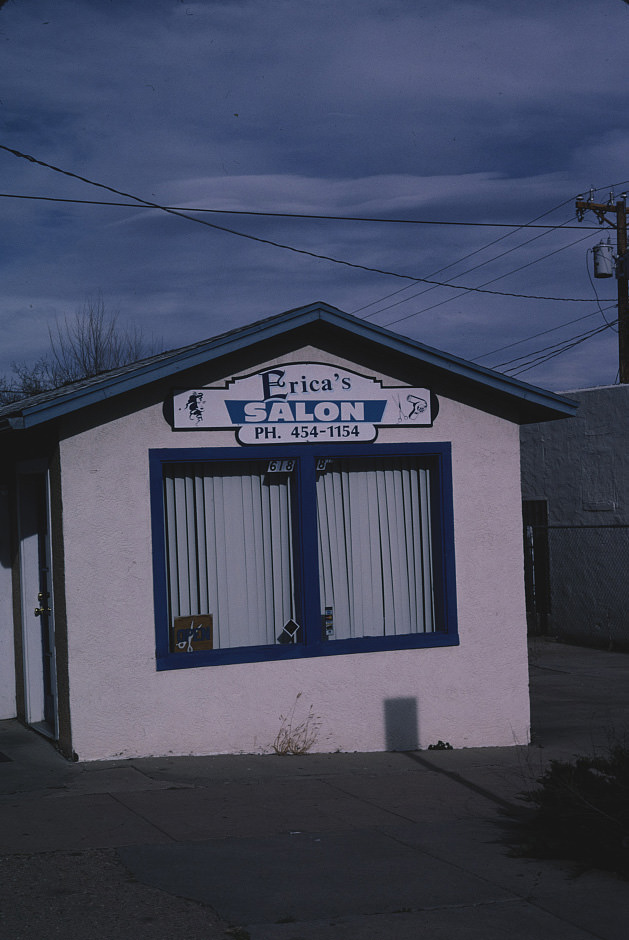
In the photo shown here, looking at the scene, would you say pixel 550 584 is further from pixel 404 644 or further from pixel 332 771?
pixel 332 771

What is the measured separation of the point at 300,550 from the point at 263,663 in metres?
1.09

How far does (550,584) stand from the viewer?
19250 millimetres

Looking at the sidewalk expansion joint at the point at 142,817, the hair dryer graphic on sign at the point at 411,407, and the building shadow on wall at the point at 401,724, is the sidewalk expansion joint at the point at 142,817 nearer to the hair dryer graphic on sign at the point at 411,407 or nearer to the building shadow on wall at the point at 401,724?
the building shadow on wall at the point at 401,724

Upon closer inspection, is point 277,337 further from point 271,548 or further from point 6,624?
point 6,624

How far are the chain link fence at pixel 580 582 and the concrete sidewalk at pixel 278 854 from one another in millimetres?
8741

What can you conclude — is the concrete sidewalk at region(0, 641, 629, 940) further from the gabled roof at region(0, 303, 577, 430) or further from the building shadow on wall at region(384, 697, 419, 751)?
the gabled roof at region(0, 303, 577, 430)

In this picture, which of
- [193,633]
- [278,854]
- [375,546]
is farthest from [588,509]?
[278,854]

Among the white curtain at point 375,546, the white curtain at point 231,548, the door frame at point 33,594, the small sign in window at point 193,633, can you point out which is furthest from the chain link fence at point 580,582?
the door frame at point 33,594

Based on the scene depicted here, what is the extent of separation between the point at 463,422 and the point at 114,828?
5304 mm

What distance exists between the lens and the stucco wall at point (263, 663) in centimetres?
883

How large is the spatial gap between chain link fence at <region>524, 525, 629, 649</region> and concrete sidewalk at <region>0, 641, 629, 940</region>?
874cm

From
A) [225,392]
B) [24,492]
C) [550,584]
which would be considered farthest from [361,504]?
[550,584]

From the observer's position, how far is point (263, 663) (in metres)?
9.48

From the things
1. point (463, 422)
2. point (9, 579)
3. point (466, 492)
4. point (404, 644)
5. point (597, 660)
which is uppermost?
point (463, 422)
